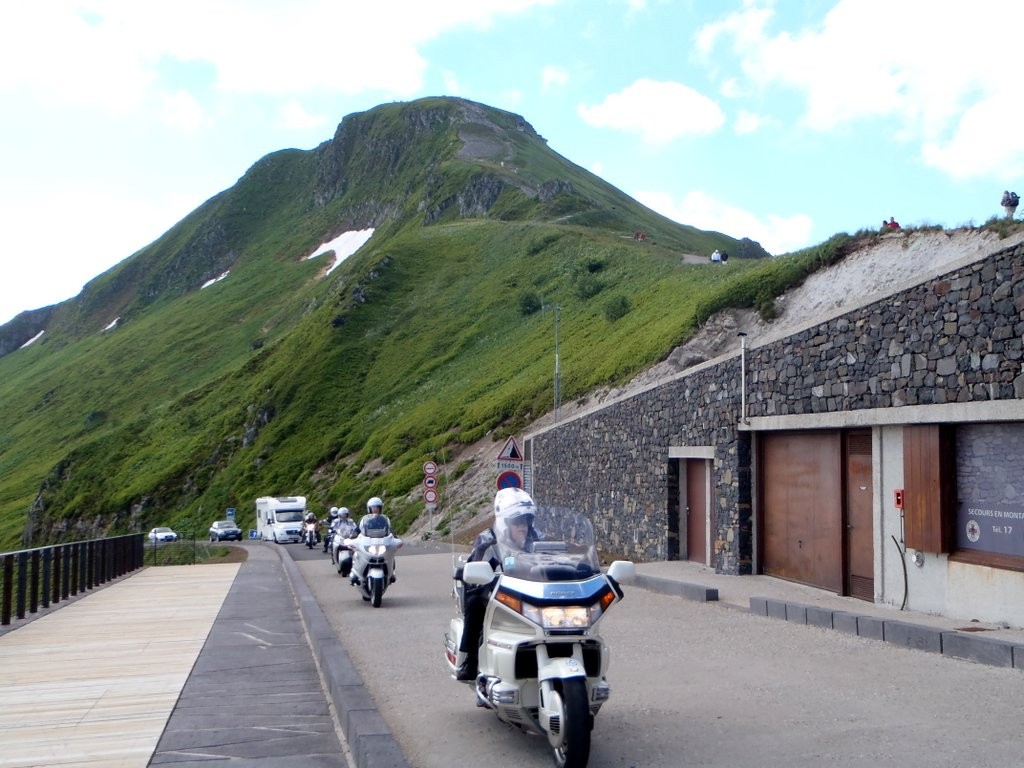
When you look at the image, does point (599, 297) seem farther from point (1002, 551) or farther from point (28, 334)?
point (28, 334)

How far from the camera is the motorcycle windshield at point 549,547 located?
628cm

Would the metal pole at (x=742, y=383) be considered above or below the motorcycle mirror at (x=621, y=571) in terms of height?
above

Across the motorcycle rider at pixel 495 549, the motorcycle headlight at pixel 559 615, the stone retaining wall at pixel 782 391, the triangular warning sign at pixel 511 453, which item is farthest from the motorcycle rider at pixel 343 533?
the motorcycle headlight at pixel 559 615

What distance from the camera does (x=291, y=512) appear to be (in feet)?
160

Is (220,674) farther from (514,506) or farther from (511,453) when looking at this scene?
(511,453)

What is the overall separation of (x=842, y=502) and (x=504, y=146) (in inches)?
5345

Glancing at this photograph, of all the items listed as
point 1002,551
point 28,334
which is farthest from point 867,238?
point 28,334

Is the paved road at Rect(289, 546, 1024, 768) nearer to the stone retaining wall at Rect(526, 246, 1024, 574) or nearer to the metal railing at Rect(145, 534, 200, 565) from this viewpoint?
the stone retaining wall at Rect(526, 246, 1024, 574)

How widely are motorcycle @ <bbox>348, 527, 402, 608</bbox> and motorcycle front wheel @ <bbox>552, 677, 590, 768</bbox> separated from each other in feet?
33.3

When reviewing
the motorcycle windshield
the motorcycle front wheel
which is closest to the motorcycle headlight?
the motorcycle windshield

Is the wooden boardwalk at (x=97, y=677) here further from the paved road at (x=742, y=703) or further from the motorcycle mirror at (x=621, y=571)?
the motorcycle mirror at (x=621, y=571)

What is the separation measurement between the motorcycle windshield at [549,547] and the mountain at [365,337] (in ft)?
97.7

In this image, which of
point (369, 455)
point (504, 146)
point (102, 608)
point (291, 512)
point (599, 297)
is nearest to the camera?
point (102, 608)

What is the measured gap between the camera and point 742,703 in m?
7.77
